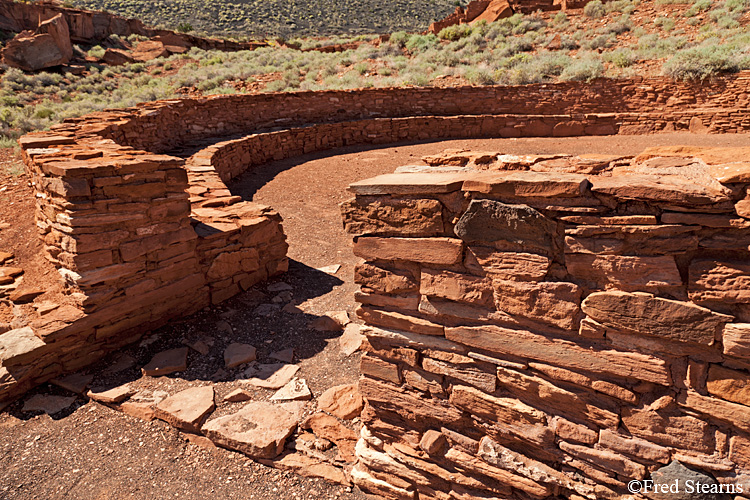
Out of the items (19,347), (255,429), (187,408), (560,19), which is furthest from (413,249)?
(560,19)

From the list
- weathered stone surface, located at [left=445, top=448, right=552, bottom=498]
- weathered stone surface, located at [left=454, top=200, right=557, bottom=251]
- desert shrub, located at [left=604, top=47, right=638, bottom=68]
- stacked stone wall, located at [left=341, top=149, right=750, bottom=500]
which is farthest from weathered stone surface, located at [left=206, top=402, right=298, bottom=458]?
desert shrub, located at [left=604, top=47, right=638, bottom=68]

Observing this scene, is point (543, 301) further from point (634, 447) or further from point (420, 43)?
point (420, 43)

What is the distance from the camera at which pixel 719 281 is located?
1857 millimetres

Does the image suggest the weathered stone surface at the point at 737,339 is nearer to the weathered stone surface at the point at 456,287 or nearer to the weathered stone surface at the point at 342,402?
the weathered stone surface at the point at 456,287

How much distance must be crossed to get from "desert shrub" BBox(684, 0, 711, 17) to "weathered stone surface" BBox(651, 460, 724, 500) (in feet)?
76.2

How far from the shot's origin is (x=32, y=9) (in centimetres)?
2298

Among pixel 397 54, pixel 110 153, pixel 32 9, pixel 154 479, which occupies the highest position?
pixel 32 9

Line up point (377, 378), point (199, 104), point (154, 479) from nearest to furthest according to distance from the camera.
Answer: point (377, 378), point (154, 479), point (199, 104)

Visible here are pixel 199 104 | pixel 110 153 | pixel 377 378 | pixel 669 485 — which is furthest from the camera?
pixel 199 104

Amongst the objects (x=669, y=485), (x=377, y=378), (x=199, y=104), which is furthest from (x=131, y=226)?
(x=199, y=104)

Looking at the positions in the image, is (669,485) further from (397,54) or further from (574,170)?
(397,54)

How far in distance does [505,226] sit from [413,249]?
0.50 meters

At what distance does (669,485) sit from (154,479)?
2922 mm

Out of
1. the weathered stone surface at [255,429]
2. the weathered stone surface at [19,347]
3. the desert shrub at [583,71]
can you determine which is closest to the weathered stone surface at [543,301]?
the weathered stone surface at [255,429]
